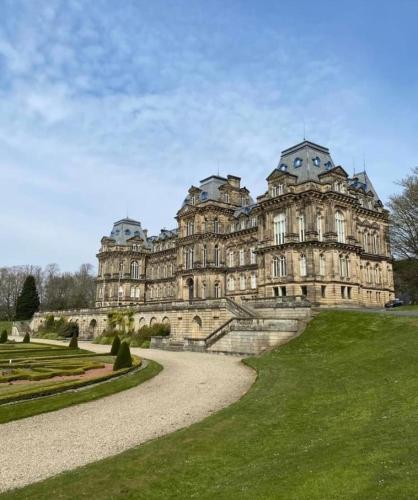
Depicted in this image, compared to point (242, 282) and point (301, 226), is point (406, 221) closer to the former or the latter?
point (301, 226)

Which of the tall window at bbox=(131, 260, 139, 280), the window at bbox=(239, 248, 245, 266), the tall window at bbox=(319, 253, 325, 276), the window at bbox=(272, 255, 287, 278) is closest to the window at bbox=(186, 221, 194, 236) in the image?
the window at bbox=(239, 248, 245, 266)

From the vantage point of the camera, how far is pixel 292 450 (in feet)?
36.5

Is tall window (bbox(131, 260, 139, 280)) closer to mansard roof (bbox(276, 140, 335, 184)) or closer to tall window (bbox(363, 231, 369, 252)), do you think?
mansard roof (bbox(276, 140, 335, 184))

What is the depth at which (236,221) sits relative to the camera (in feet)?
225

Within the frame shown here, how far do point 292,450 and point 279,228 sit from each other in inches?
1723

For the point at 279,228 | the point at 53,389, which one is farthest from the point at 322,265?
the point at 53,389

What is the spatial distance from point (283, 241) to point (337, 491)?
46049 mm

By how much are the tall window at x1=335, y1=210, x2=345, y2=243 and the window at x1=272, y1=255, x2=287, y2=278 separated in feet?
23.8

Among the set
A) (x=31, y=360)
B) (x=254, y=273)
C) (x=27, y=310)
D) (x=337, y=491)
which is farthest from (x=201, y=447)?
(x=27, y=310)

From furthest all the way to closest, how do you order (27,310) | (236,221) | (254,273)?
Answer: (27,310)
(236,221)
(254,273)

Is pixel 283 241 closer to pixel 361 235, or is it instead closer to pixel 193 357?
pixel 361 235

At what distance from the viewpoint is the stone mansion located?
5028 cm

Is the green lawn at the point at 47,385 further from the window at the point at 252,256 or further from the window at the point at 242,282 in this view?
the window at the point at 242,282

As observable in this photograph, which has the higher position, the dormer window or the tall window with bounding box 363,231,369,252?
the dormer window
